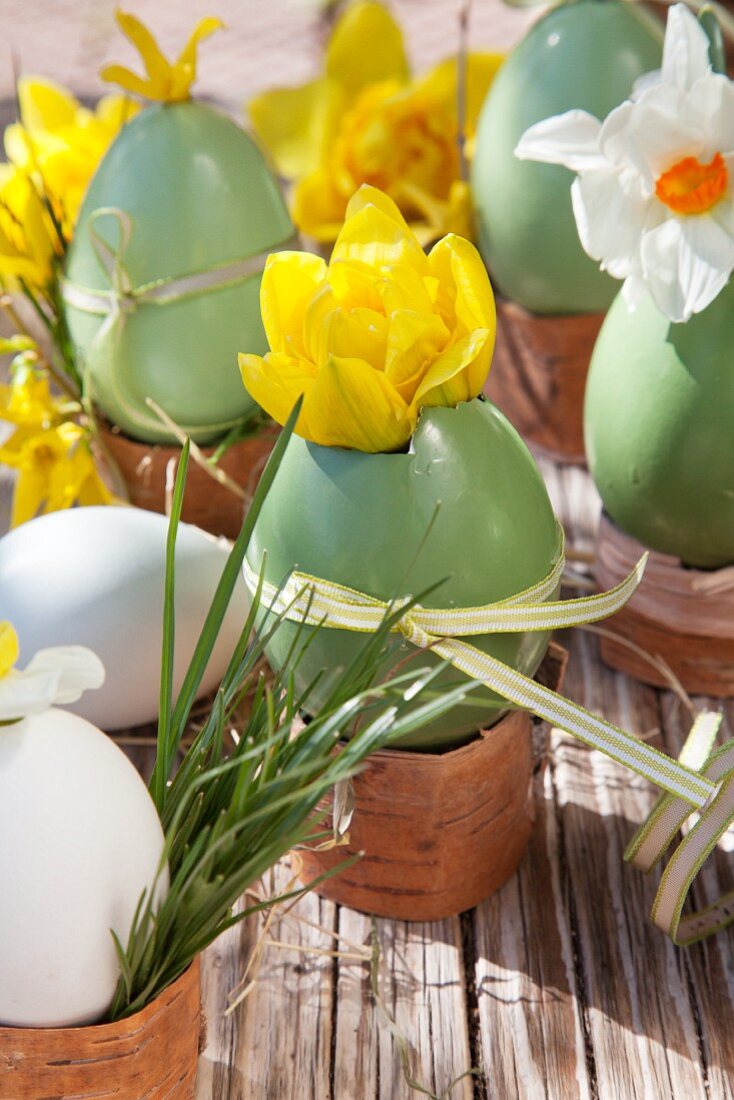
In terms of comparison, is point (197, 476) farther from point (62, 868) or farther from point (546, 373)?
point (62, 868)

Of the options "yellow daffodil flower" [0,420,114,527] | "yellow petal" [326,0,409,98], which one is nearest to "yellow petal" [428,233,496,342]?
"yellow daffodil flower" [0,420,114,527]

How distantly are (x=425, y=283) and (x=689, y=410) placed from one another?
0.59 feet

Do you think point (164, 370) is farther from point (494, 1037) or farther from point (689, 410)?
point (494, 1037)

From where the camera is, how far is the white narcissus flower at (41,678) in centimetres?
46

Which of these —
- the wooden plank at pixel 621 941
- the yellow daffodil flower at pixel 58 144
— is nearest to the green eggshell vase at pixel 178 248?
the yellow daffodil flower at pixel 58 144

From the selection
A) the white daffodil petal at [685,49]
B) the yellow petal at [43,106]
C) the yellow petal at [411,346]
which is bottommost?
the yellow petal at [411,346]

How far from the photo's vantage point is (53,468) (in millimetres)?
872

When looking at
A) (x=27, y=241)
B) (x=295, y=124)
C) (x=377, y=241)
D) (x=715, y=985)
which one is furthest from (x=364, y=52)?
(x=715, y=985)

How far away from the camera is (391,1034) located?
1.96 feet

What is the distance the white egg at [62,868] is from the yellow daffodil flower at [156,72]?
1.56 ft

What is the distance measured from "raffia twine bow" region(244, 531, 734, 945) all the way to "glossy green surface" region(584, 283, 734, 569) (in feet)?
0.37

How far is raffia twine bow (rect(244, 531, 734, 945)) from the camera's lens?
566 mm

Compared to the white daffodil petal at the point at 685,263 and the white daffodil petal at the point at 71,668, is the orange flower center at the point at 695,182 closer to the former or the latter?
the white daffodil petal at the point at 685,263

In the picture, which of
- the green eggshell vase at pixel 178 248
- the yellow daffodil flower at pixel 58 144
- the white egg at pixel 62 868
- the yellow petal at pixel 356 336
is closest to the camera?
the white egg at pixel 62 868
